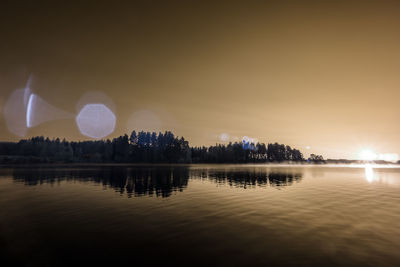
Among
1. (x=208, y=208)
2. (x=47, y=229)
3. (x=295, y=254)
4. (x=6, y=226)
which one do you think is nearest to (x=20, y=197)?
(x=6, y=226)

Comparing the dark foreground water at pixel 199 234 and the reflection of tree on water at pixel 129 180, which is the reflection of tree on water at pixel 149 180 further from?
the dark foreground water at pixel 199 234

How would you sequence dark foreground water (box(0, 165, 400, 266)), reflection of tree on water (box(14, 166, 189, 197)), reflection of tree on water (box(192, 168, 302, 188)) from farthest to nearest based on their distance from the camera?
reflection of tree on water (box(192, 168, 302, 188)) < reflection of tree on water (box(14, 166, 189, 197)) < dark foreground water (box(0, 165, 400, 266))

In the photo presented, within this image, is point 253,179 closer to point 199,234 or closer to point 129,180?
point 129,180

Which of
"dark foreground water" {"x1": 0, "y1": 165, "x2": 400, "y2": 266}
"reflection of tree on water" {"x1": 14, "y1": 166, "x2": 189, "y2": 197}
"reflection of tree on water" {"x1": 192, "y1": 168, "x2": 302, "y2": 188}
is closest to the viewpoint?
"dark foreground water" {"x1": 0, "y1": 165, "x2": 400, "y2": 266}

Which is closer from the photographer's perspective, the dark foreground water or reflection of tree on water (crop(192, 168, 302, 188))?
the dark foreground water

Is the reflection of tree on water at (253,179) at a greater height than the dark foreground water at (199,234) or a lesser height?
lesser

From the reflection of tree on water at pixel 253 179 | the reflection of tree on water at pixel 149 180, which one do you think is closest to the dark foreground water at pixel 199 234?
the reflection of tree on water at pixel 149 180

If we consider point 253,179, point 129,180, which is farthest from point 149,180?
point 253,179

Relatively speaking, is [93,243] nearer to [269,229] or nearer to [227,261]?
[227,261]

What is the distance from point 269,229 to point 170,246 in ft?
32.1

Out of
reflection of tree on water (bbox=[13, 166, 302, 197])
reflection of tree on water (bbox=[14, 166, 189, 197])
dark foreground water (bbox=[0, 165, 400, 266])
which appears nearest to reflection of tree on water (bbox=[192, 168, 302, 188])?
reflection of tree on water (bbox=[13, 166, 302, 197])

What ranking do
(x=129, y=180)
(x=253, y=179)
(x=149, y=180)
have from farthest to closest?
(x=253, y=179) → (x=149, y=180) → (x=129, y=180)

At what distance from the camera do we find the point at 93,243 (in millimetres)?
15469

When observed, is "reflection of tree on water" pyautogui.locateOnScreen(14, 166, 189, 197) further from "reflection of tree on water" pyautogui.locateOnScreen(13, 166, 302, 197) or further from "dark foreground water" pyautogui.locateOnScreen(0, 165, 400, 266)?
"dark foreground water" pyautogui.locateOnScreen(0, 165, 400, 266)
